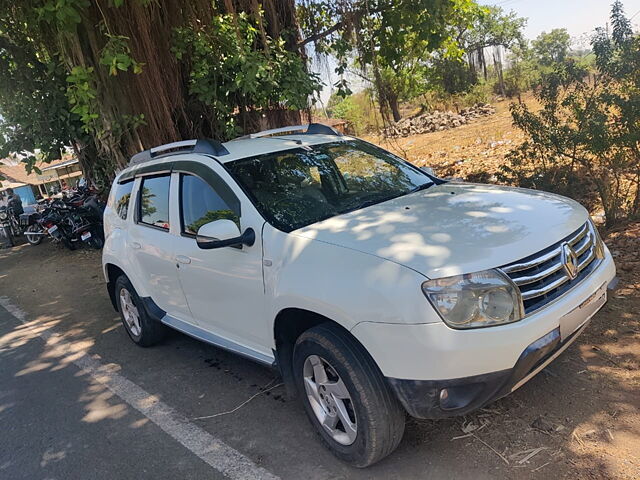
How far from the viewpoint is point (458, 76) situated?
31.2 meters

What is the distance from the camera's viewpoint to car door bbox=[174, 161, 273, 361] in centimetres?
325

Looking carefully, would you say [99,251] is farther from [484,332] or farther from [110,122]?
[484,332]

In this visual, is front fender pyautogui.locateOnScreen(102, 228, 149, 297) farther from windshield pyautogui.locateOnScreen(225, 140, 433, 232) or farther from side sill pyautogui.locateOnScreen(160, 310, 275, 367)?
windshield pyautogui.locateOnScreen(225, 140, 433, 232)

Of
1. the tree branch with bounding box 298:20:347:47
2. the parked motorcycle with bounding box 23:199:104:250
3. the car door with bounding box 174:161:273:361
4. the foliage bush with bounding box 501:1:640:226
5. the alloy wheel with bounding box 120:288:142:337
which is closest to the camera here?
the car door with bounding box 174:161:273:361

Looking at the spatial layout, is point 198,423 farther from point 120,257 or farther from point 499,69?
point 499,69

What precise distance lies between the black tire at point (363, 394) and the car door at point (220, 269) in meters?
0.59

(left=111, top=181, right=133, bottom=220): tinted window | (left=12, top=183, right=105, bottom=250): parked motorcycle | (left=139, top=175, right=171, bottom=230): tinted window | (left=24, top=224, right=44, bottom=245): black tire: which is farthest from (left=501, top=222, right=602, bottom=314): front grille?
(left=24, top=224, right=44, bottom=245): black tire

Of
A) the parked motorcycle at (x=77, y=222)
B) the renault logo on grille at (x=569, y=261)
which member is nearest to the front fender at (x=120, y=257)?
the renault logo on grille at (x=569, y=261)

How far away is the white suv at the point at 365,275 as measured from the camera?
7.98 feet

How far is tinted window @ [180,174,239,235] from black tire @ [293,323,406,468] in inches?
46.3

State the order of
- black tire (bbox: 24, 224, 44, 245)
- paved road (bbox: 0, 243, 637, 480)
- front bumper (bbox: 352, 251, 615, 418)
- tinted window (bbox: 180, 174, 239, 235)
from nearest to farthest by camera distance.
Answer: front bumper (bbox: 352, 251, 615, 418), paved road (bbox: 0, 243, 637, 480), tinted window (bbox: 180, 174, 239, 235), black tire (bbox: 24, 224, 44, 245)

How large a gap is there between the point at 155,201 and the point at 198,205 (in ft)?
2.53

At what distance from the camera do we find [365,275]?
8.42 ft

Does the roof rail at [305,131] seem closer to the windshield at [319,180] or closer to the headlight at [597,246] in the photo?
the windshield at [319,180]
